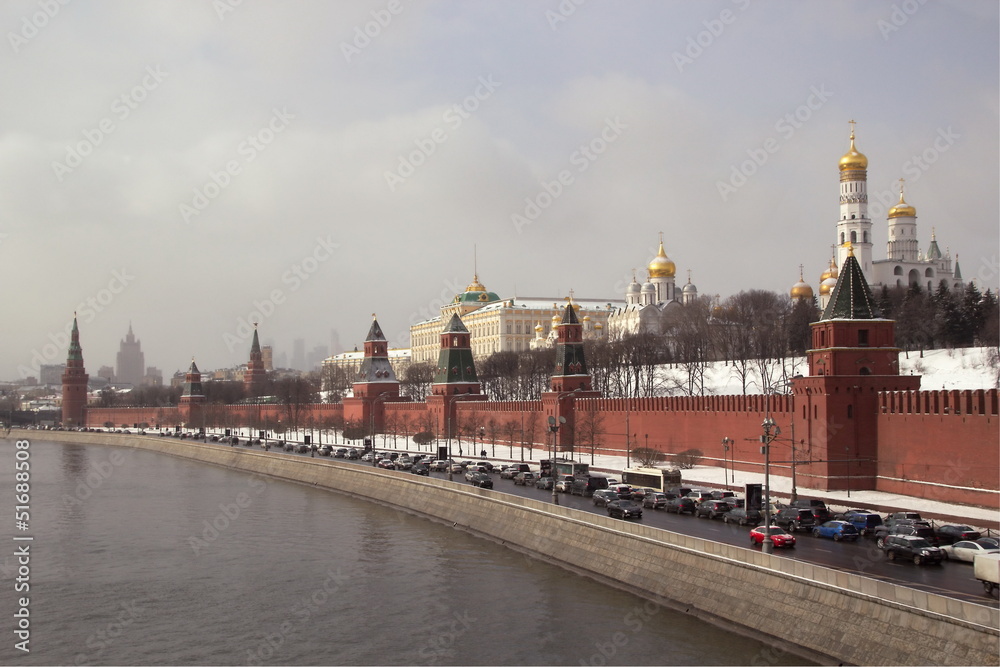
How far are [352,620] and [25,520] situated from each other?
17.3 metres

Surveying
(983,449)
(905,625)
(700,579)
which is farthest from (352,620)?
(983,449)

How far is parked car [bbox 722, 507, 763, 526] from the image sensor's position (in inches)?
929

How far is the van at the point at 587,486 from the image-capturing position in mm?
30234

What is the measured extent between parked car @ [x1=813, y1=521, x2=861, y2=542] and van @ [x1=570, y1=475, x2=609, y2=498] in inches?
360

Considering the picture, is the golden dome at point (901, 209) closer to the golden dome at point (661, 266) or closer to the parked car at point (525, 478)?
the golden dome at point (661, 266)

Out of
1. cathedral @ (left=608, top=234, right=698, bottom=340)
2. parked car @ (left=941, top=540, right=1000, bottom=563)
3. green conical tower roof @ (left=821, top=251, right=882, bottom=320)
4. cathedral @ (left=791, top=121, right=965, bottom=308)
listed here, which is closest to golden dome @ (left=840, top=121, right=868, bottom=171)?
cathedral @ (left=791, top=121, right=965, bottom=308)

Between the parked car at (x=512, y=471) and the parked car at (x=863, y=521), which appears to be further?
the parked car at (x=512, y=471)

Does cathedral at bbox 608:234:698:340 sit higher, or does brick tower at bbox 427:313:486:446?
cathedral at bbox 608:234:698:340

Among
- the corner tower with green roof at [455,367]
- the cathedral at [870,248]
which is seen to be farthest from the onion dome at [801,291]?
the corner tower with green roof at [455,367]

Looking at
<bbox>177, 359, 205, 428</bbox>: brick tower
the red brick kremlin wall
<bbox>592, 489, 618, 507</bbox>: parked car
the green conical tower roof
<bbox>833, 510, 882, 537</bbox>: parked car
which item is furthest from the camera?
<bbox>177, 359, 205, 428</bbox>: brick tower

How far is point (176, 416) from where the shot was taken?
9069 centimetres

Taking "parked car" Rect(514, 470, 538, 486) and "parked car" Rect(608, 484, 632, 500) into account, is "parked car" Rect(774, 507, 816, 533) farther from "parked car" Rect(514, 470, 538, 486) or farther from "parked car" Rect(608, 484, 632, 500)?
"parked car" Rect(514, 470, 538, 486)

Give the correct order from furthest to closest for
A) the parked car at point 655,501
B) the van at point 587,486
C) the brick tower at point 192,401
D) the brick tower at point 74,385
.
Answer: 1. the brick tower at point 74,385
2. the brick tower at point 192,401
3. the van at point 587,486
4. the parked car at point 655,501

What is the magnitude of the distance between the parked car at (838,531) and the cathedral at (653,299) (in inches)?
2467
